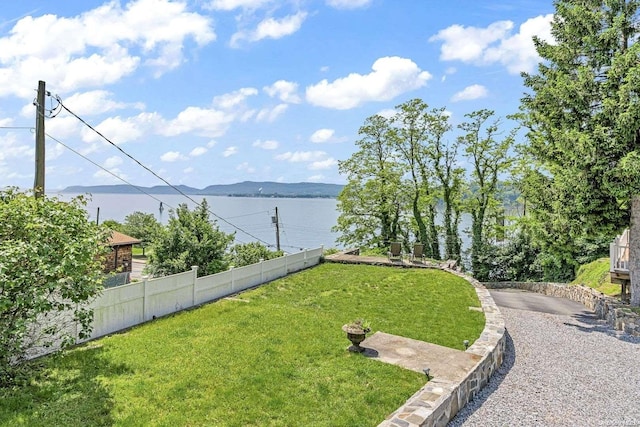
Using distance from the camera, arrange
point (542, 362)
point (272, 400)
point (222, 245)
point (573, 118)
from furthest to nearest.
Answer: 1. point (222, 245)
2. point (573, 118)
3. point (542, 362)
4. point (272, 400)

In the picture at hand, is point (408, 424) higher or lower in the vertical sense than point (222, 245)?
lower

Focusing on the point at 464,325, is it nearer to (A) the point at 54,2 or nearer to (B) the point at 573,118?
(B) the point at 573,118

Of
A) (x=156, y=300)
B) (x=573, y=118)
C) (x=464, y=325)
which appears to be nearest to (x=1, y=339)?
(x=156, y=300)

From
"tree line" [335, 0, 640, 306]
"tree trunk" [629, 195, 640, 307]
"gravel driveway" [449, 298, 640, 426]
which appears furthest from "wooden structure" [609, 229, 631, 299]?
"gravel driveway" [449, 298, 640, 426]

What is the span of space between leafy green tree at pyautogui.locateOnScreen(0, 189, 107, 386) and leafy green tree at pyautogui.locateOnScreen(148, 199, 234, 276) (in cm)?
726

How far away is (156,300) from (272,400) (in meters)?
5.51

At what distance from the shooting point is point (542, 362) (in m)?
8.21

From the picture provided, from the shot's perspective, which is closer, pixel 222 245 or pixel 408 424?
pixel 408 424

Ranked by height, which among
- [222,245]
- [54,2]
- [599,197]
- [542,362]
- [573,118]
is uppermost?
[54,2]

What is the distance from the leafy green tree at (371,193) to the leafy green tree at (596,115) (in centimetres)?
1493

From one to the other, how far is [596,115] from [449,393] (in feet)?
32.9

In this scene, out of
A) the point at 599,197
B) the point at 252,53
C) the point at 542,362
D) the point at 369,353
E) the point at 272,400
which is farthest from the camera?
the point at 252,53

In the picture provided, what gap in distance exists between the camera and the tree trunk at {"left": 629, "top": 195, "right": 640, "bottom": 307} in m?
11.2

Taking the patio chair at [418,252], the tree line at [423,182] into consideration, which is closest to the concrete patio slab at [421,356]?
the patio chair at [418,252]
